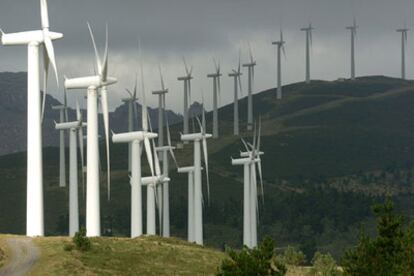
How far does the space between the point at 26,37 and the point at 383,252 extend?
39.8 meters

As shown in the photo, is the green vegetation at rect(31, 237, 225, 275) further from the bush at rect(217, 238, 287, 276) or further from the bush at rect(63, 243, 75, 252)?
the bush at rect(217, 238, 287, 276)

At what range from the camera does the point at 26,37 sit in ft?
389

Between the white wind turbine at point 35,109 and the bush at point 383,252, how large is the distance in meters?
30.1

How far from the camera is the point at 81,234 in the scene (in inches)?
4520

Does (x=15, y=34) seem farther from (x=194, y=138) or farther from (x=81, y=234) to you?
(x=194, y=138)

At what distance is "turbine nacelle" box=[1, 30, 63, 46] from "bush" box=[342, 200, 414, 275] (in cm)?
3596

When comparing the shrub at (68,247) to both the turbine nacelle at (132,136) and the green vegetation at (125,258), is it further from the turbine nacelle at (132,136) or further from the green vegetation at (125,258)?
the turbine nacelle at (132,136)

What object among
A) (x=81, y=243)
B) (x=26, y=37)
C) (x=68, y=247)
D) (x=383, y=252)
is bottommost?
(x=68, y=247)

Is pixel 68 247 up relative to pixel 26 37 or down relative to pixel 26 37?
down

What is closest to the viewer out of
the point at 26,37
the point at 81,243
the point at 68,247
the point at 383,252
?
the point at 383,252

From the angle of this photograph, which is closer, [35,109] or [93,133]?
[35,109]

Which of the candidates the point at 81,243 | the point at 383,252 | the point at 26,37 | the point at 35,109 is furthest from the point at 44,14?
the point at 383,252

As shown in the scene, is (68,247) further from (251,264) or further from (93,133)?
(251,264)

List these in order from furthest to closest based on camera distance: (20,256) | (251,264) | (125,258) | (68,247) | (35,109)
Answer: (35,109)
(125,258)
(68,247)
(20,256)
(251,264)
